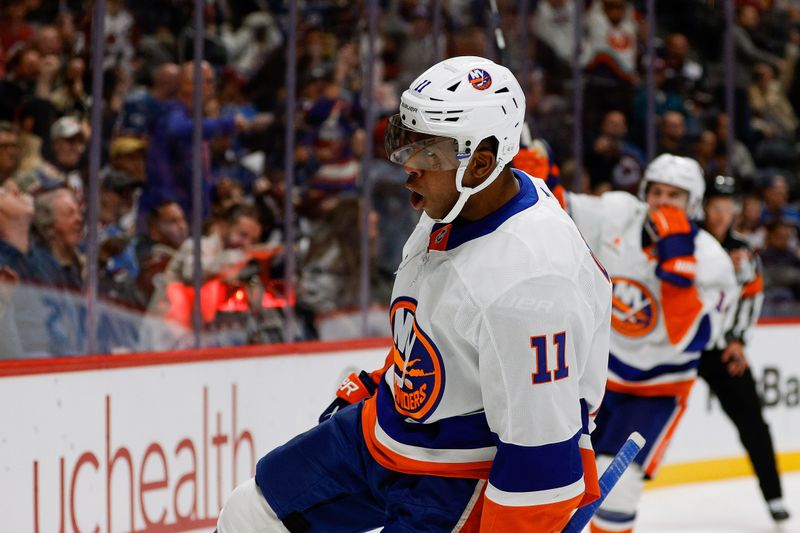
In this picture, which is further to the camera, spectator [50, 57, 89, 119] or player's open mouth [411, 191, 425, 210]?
spectator [50, 57, 89, 119]

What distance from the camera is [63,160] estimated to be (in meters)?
3.48

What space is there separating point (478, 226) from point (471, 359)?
0.64 ft

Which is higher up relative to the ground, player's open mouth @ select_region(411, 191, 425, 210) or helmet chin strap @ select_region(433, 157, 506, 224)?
helmet chin strap @ select_region(433, 157, 506, 224)

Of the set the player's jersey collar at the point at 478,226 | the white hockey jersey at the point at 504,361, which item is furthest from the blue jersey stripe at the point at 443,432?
the player's jersey collar at the point at 478,226

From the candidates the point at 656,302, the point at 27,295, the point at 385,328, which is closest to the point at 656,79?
the point at 385,328

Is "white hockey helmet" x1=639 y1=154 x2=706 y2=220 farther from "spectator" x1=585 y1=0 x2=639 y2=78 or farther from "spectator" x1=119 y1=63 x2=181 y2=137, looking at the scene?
"spectator" x1=585 y1=0 x2=639 y2=78

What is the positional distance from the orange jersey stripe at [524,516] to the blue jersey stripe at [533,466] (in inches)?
1.1

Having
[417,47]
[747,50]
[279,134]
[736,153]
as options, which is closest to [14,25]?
[279,134]

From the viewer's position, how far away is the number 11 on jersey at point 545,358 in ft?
5.34

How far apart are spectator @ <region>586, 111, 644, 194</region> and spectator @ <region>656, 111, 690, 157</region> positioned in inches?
7.2

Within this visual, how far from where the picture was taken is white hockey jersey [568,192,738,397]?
3406 millimetres

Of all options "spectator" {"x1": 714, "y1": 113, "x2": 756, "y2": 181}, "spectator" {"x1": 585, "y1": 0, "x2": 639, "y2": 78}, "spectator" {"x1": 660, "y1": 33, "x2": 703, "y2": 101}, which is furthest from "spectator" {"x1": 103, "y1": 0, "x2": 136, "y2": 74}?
"spectator" {"x1": 714, "y1": 113, "x2": 756, "y2": 181}

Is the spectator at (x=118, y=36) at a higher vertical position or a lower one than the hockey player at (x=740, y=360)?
higher

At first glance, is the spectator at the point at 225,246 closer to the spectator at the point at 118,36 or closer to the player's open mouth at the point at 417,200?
the spectator at the point at 118,36
